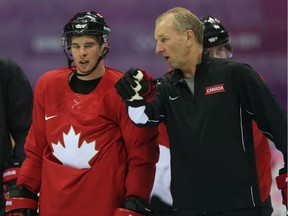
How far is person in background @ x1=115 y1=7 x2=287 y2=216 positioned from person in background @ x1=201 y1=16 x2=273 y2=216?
603mm

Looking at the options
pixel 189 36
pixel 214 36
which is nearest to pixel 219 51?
pixel 214 36

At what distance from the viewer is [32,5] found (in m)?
5.84

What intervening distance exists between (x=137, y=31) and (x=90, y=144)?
103 inches

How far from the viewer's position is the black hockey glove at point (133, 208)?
3.29 metres

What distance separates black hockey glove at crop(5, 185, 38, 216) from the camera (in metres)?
3.51

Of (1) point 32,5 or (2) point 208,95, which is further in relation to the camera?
(1) point 32,5

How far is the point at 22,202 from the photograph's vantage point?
351cm

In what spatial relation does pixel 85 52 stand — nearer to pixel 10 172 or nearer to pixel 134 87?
pixel 134 87

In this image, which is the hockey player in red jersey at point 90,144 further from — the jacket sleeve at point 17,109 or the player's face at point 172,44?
the jacket sleeve at point 17,109

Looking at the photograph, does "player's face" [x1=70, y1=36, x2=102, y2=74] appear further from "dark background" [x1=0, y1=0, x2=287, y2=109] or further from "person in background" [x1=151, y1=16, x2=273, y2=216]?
"dark background" [x1=0, y1=0, x2=287, y2=109]

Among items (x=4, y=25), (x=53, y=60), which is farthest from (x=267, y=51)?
(x=4, y=25)

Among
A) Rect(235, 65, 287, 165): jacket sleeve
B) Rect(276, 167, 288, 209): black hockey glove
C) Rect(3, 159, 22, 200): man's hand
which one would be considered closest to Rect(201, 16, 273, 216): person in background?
Rect(276, 167, 288, 209): black hockey glove

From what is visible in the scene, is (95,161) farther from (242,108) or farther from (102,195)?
(242,108)

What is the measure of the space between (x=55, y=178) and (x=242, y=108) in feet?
2.83
